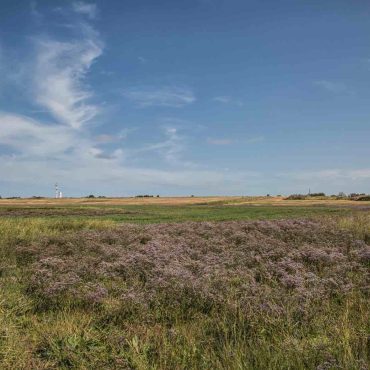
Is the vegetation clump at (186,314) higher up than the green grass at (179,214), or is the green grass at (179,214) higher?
the green grass at (179,214)

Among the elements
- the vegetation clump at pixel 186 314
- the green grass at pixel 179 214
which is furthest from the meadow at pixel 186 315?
the green grass at pixel 179 214

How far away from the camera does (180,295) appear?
34.8 ft

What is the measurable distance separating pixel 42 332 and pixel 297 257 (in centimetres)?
1042

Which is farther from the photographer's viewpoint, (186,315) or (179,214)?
(179,214)

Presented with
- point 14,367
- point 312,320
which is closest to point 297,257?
point 312,320

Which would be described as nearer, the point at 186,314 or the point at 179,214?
the point at 186,314

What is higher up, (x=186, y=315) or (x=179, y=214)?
(x=179, y=214)

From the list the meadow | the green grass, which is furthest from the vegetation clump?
the green grass

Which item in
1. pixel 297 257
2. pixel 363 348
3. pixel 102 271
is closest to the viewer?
pixel 363 348

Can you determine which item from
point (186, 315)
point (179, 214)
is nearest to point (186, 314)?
point (186, 315)

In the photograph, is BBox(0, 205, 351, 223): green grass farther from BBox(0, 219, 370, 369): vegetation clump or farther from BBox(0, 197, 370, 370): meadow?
BBox(0, 219, 370, 369): vegetation clump

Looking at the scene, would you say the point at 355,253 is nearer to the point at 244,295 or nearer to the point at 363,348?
the point at 244,295

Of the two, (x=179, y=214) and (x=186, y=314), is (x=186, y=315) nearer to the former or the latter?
(x=186, y=314)

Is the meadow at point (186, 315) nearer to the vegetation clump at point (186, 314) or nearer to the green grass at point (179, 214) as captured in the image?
the vegetation clump at point (186, 314)
